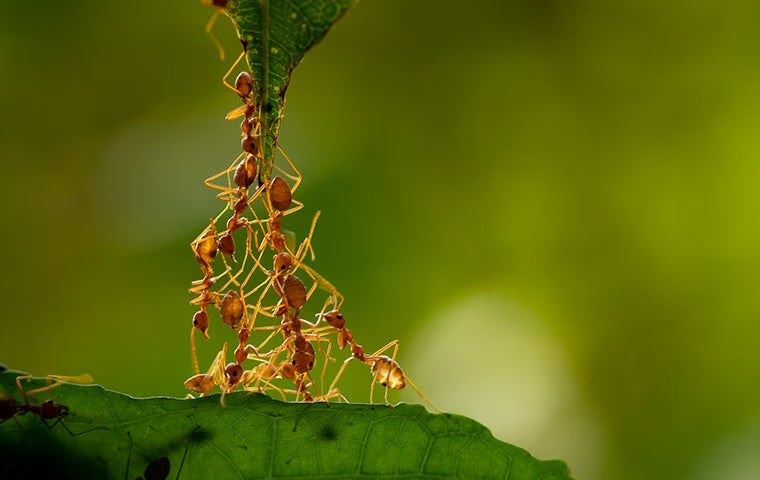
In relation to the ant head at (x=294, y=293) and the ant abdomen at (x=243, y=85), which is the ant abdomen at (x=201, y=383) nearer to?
the ant head at (x=294, y=293)

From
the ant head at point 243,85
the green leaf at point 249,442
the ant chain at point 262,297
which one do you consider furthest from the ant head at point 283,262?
the green leaf at point 249,442

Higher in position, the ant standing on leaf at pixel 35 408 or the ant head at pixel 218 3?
the ant head at pixel 218 3

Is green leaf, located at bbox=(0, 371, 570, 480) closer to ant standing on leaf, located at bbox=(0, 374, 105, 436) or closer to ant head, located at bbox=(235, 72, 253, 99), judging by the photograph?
ant standing on leaf, located at bbox=(0, 374, 105, 436)

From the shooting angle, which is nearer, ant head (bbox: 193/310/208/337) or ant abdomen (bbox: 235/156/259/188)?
ant abdomen (bbox: 235/156/259/188)

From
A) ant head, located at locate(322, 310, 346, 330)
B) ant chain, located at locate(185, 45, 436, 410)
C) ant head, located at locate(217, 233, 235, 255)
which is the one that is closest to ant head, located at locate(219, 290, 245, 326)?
ant chain, located at locate(185, 45, 436, 410)

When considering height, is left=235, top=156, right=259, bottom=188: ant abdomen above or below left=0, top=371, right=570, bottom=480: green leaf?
above
